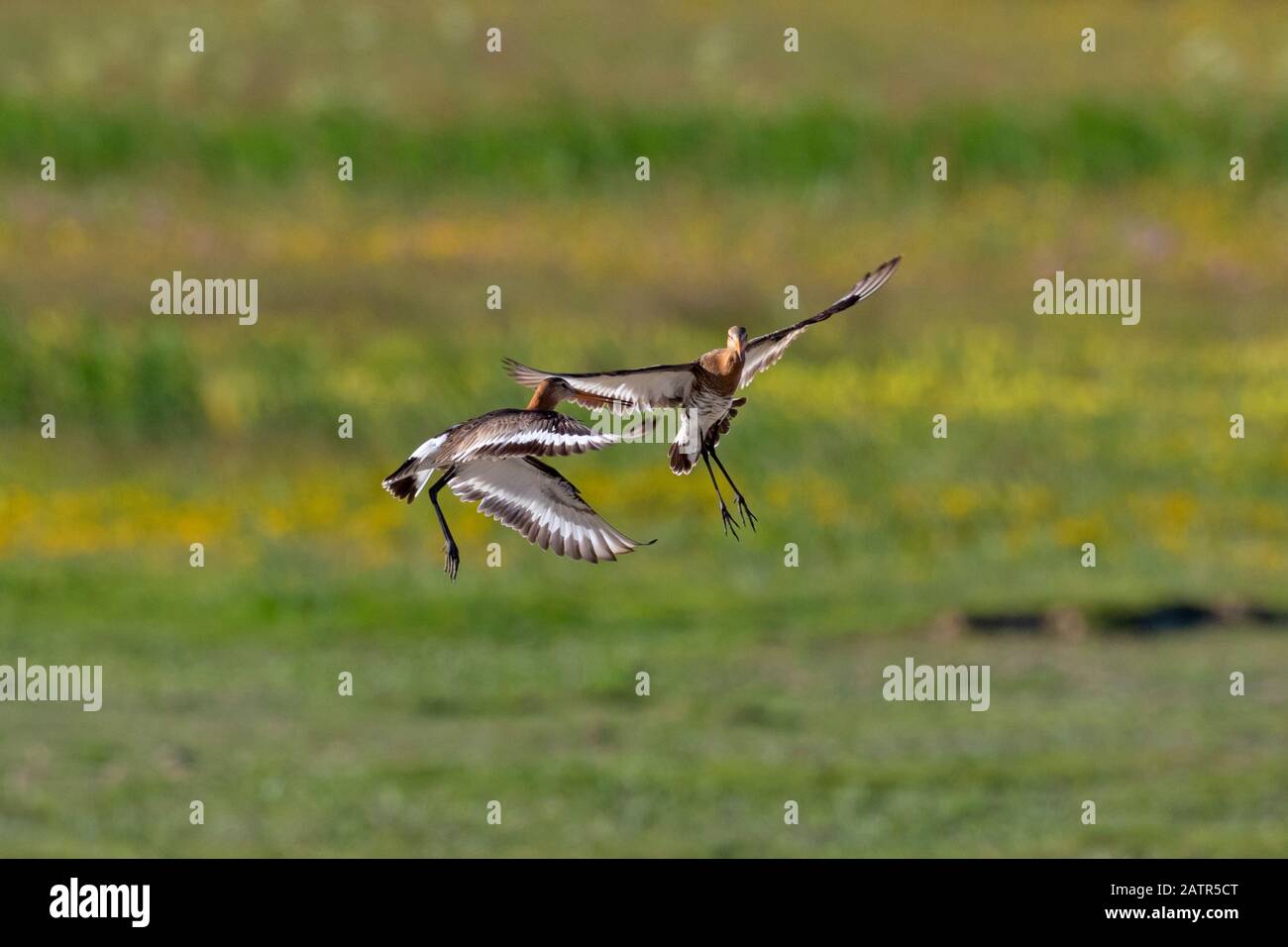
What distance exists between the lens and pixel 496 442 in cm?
564

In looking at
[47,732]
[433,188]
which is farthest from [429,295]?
[47,732]

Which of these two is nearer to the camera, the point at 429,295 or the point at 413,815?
the point at 413,815

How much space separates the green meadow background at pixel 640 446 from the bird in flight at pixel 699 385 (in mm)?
13889

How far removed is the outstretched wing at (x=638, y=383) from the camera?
5770 mm

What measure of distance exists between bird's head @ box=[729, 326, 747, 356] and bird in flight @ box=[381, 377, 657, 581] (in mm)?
302

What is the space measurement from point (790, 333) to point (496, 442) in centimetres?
Result: 66

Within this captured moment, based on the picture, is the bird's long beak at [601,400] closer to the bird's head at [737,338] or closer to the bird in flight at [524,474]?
the bird in flight at [524,474]
